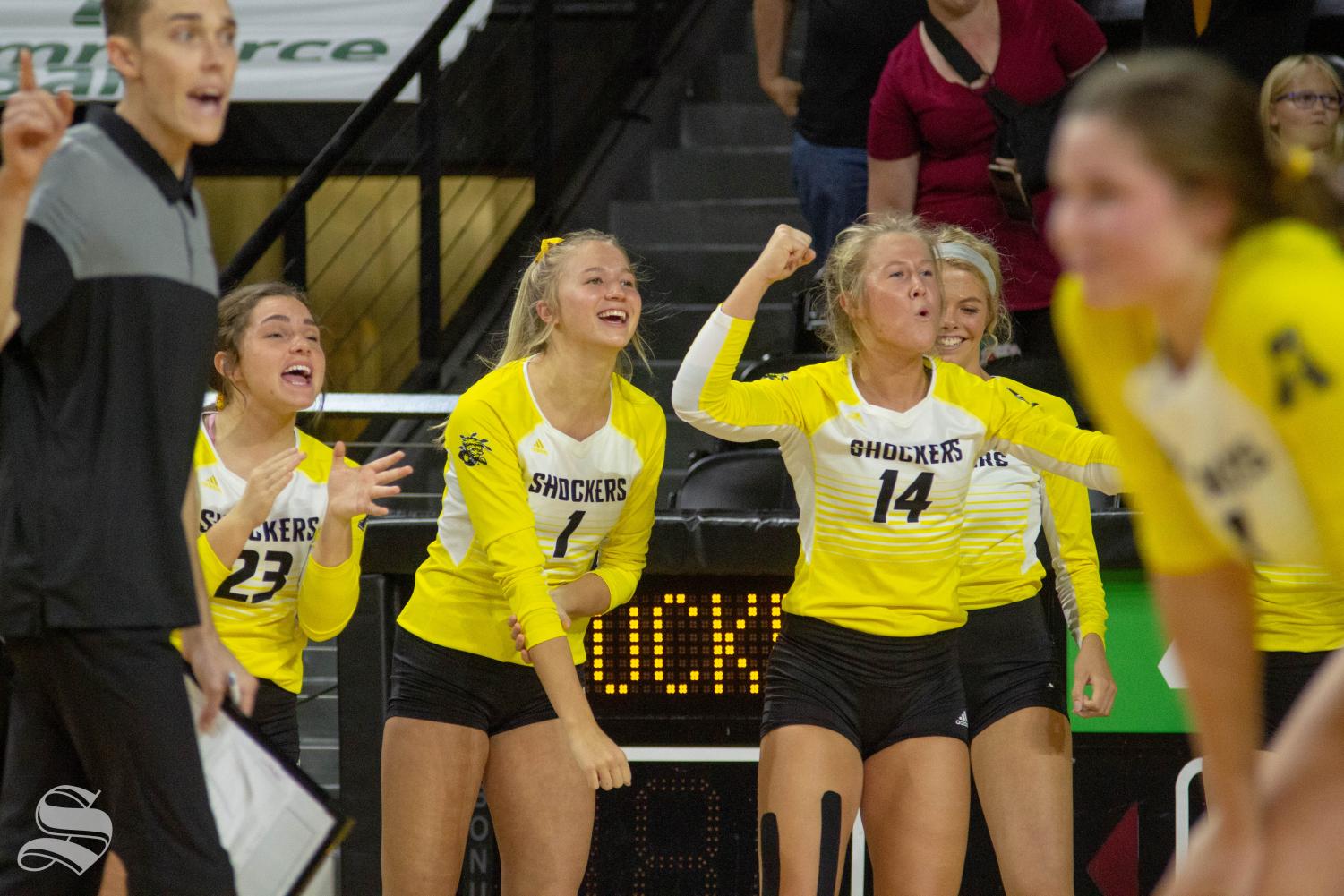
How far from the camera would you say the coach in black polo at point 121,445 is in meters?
2.49

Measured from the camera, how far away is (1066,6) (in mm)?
5312

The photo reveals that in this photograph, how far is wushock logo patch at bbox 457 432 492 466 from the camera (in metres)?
3.88

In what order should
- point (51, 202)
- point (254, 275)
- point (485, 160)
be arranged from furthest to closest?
point (254, 275)
point (485, 160)
point (51, 202)

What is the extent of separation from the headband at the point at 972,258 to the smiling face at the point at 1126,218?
2.46m

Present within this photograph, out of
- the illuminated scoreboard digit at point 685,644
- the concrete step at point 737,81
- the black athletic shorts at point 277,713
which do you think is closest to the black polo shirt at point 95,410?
the black athletic shorts at point 277,713

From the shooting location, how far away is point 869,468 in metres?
3.77

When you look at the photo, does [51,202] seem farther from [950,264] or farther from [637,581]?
[950,264]

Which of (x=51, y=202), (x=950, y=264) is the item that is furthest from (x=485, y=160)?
(x=51, y=202)

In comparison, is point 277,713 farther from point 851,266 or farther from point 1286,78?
point 1286,78

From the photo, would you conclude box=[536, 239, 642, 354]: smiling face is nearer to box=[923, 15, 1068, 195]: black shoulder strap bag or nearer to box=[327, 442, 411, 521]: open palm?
box=[327, 442, 411, 521]: open palm

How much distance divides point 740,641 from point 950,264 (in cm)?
116

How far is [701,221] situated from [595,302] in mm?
3506

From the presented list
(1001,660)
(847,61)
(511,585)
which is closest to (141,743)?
(511,585)

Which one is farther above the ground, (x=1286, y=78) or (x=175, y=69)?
(x=1286, y=78)
